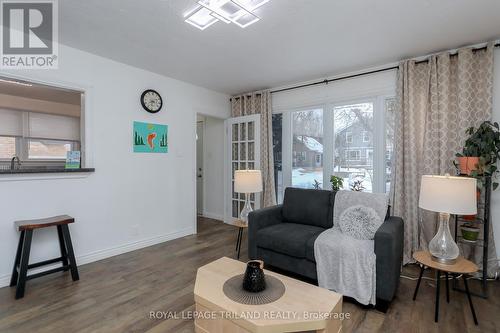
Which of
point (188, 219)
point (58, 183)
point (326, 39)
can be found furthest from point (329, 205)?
point (58, 183)

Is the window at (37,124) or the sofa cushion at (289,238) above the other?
the window at (37,124)

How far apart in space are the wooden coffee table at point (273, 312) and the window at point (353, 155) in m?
2.30

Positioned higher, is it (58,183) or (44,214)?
(58,183)

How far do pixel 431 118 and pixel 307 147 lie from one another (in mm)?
1653

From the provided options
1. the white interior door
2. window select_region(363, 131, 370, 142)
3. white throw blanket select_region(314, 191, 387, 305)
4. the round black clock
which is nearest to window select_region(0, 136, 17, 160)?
the round black clock

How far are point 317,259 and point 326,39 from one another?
7.26 feet

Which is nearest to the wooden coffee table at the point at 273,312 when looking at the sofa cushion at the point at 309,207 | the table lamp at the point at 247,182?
the sofa cushion at the point at 309,207

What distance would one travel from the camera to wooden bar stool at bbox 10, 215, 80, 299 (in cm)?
223

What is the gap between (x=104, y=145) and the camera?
10.1 ft

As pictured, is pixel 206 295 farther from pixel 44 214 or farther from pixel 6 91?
pixel 6 91

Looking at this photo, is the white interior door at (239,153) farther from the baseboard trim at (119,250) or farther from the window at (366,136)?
the window at (366,136)

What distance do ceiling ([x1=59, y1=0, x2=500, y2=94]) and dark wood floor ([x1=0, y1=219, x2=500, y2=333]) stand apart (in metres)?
2.49

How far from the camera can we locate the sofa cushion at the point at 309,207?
9.56 ft

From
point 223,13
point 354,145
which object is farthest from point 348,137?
point 223,13
